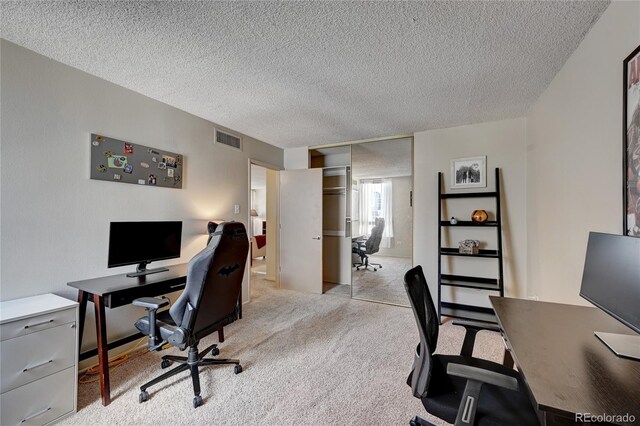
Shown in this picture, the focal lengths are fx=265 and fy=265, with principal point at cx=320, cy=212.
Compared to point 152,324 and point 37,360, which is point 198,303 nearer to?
point 152,324

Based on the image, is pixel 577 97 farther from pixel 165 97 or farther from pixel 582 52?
pixel 165 97

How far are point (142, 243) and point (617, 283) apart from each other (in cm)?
303

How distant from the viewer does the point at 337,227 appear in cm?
477

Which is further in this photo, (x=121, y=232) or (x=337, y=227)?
(x=337, y=227)

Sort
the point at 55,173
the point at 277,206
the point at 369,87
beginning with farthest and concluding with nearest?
the point at 277,206
the point at 369,87
the point at 55,173

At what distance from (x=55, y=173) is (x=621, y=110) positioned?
363 centimetres

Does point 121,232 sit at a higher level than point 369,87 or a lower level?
lower

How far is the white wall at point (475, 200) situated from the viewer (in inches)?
125

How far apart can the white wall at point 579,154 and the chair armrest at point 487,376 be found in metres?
1.04

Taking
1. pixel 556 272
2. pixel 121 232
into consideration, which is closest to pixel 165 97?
pixel 121 232

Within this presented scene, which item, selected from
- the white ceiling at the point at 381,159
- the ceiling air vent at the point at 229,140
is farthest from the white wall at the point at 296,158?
the ceiling air vent at the point at 229,140

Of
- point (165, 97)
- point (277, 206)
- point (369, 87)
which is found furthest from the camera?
point (277, 206)

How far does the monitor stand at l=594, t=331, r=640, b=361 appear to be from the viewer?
1.01 meters

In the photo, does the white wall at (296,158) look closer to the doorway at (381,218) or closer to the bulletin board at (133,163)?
the doorway at (381,218)
